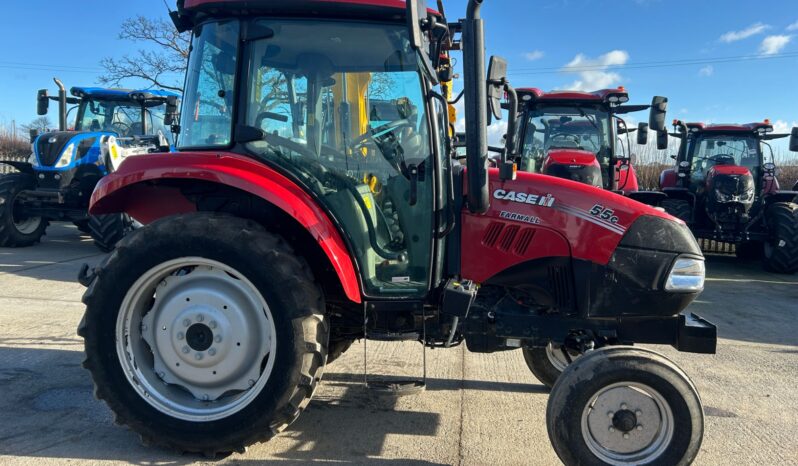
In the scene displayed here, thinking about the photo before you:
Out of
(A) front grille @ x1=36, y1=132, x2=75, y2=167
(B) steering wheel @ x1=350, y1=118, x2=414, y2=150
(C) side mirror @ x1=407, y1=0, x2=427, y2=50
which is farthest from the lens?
(A) front grille @ x1=36, y1=132, x2=75, y2=167

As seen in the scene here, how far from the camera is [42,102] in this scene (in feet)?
31.7

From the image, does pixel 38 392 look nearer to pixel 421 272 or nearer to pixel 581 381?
pixel 421 272

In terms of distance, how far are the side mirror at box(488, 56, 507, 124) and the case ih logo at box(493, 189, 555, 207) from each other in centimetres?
43

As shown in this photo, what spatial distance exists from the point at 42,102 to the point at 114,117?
112 centimetres

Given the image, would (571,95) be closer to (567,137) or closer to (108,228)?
(567,137)

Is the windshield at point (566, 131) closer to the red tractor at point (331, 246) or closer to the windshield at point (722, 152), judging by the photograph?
the windshield at point (722, 152)

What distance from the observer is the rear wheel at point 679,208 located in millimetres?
9588

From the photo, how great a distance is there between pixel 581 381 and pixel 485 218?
3.13ft

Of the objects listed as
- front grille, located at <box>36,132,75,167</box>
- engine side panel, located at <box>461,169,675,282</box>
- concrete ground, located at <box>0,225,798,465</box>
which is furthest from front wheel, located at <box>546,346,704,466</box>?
front grille, located at <box>36,132,75,167</box>

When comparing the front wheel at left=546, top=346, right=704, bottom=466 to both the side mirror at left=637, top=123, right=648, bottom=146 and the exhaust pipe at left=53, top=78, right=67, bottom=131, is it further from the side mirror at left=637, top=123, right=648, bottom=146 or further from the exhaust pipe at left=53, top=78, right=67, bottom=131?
the exhaust pipe at left=53, top=78, right=67, bottom=131

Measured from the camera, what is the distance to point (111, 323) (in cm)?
283

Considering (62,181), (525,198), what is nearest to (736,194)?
(525,198)

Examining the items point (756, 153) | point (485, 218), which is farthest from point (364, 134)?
point (756, 153)

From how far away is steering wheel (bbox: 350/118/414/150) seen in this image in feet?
9.66
